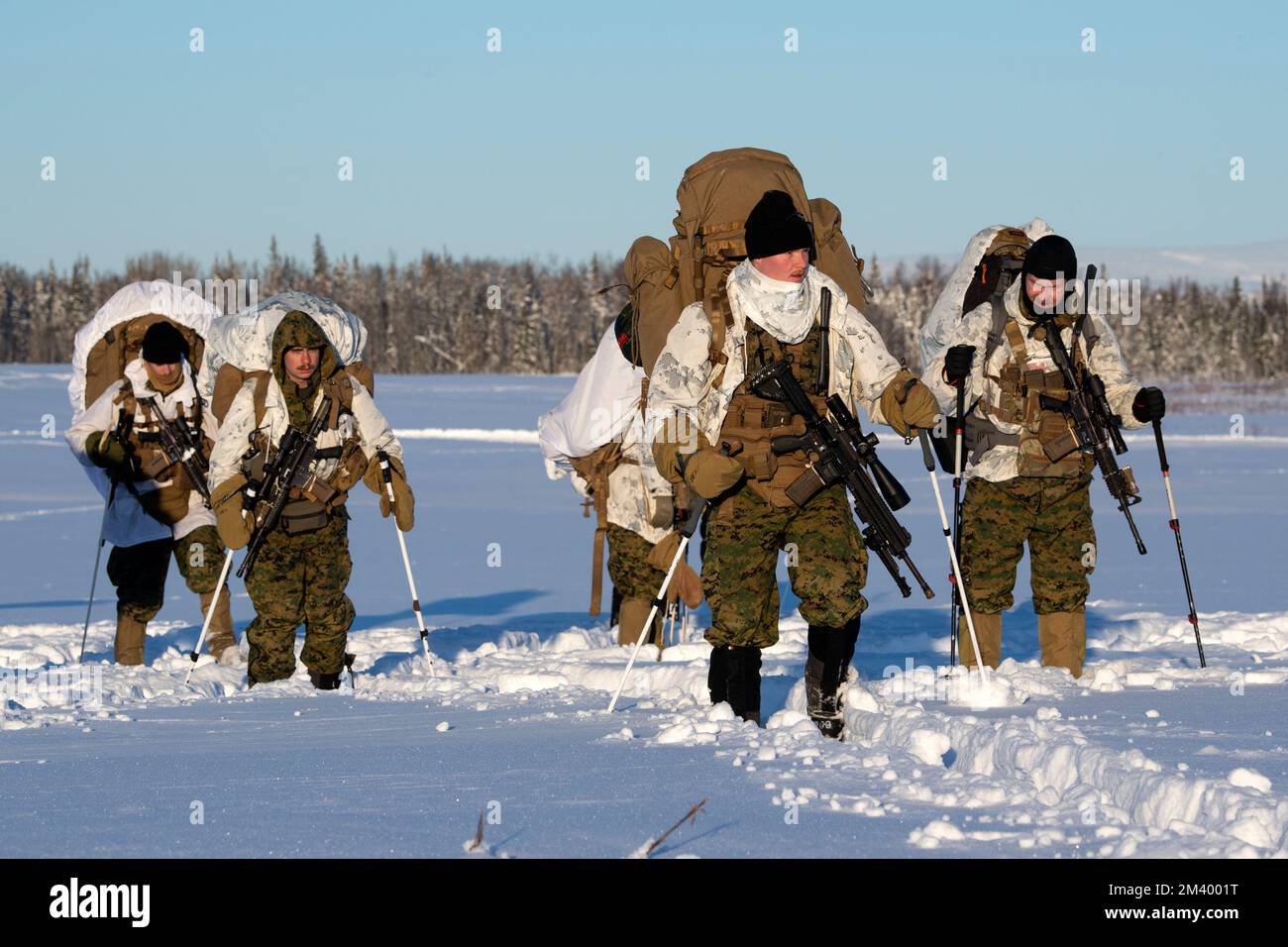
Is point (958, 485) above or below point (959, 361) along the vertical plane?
below

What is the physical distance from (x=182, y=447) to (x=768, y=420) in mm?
5043

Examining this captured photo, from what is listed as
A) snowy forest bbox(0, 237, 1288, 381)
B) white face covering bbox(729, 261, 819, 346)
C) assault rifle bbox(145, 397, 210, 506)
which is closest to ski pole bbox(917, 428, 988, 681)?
white face covering bbox(729, 261, 819, 346)

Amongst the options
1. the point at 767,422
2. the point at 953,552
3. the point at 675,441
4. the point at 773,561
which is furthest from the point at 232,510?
the point at 953,552

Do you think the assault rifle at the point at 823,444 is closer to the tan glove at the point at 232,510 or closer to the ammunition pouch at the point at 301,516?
the ammunition pouch at the point at 301,516

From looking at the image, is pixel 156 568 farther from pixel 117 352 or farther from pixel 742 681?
pixel 742 681

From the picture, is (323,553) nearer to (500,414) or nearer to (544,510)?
(544,510)

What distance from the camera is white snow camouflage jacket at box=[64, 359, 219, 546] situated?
1081 cm

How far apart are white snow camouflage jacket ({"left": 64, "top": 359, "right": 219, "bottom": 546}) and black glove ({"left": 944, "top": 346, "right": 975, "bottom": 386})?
179 inches

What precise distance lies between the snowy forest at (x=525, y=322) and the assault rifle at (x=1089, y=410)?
132 metres

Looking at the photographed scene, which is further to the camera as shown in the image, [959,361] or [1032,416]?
[1032,416]

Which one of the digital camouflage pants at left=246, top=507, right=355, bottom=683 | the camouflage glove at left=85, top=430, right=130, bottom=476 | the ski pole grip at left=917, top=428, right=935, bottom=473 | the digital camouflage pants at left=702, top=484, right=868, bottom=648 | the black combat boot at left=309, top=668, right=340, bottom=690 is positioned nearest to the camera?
the digital camouflage pants at left=702, top=484, right=868, bottom=648

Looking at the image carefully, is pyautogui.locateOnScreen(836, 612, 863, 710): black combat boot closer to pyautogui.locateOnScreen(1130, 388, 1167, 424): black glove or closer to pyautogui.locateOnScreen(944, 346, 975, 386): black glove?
pyautogui.locateOnScreen(944, 346, 975, 386): black glove

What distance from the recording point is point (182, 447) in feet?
35.6
